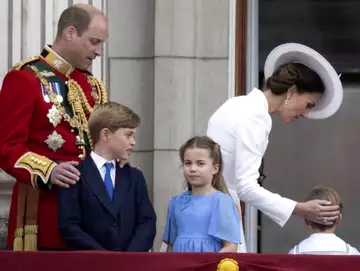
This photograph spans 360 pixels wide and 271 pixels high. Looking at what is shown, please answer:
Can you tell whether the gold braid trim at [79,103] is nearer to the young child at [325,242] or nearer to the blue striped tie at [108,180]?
the blue striped tie at [108,180]

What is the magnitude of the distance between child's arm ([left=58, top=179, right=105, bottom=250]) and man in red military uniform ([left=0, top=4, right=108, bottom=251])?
0.18 ft

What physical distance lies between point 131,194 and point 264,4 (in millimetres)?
2826

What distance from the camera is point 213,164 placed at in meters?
6.74

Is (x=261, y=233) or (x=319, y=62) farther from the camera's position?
(x=261, y=233)

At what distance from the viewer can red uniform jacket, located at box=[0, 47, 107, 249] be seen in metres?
6.57

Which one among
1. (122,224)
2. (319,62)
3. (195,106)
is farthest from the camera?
(195,106)

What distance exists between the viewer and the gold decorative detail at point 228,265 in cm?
609

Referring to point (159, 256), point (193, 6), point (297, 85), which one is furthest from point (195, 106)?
point (159, 256)

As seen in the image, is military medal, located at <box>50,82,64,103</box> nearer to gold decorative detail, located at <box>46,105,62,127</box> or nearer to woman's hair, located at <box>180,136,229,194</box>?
gold decorative detail, located at <box>46,105,62,127</box>

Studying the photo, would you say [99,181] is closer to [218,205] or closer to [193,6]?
[218,205]

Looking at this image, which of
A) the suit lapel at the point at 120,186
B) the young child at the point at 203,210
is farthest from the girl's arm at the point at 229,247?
the suit lapel at the point at 120,186

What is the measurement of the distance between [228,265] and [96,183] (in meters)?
0.82

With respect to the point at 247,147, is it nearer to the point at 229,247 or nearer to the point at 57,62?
the point at 229,247

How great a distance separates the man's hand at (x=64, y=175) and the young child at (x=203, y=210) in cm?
53
